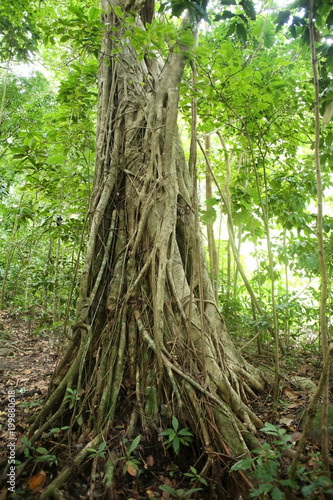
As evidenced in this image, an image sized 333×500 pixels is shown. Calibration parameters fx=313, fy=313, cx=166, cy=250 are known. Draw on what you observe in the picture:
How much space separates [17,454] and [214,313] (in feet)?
5.22

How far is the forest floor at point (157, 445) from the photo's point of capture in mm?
1620

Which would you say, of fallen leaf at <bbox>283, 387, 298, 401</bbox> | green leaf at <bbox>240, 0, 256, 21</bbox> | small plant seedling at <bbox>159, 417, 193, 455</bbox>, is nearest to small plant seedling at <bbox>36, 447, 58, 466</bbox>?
small plant seedling at <bbox>159, 417, 193, 455</bbox>

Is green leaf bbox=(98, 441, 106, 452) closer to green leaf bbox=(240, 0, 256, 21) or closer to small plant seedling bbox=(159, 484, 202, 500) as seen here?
small plant seedling bbox=(159, 484, 202, 500)

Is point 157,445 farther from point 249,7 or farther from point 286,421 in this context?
point 249,7

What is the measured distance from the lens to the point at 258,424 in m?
2.06

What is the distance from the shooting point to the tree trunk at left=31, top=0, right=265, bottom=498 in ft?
6.48

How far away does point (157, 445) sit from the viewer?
1900 mm

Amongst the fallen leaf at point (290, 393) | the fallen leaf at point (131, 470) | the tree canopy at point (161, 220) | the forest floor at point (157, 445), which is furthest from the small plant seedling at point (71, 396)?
the fallen leaf at point (290, 393)

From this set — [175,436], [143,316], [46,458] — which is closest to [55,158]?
[143,316]

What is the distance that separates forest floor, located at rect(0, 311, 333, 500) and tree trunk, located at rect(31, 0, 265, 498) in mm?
135

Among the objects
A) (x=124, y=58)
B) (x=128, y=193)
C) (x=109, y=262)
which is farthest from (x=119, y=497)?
(x=124, y=58)

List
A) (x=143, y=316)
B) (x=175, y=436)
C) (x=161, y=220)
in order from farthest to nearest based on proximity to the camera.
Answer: (x=161, y=220)
(x=143, y=316)
(x=175, y=436)

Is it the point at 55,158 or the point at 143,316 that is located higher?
the point at 55,158

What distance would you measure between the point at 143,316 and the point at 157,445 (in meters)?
0.84
